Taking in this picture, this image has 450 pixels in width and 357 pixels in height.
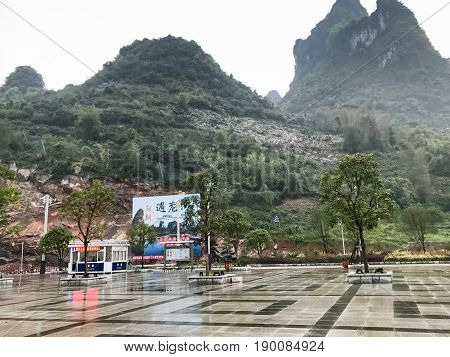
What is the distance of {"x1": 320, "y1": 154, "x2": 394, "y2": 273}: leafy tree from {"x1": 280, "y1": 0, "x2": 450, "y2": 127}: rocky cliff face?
138652 mm

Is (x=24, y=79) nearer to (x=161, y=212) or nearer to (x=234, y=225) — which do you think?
(x=161, y=212)

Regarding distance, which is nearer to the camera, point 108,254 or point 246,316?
point 246,316

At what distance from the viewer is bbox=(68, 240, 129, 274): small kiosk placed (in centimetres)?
3519

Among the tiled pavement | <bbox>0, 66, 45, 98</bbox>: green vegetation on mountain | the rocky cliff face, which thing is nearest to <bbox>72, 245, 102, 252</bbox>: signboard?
the tiled pavement

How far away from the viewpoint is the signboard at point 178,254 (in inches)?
1829

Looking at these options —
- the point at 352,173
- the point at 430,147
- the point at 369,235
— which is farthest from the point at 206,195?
the point at 430,147

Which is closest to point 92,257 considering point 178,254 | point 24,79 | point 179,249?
point 178,254

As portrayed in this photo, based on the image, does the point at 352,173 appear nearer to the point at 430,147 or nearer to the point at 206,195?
the point at 206,195

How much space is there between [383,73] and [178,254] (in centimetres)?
16476

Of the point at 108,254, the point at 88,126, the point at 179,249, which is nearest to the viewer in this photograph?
the point at 108,254

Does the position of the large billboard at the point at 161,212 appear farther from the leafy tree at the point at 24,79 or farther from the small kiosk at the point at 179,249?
the leafy tree at the point at 24,79

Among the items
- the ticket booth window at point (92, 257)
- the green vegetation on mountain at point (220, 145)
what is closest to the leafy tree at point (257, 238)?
the green vegetation on mountain at point (220, 145)

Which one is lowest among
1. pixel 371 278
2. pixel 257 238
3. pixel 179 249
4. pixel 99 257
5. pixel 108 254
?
pixel 371 278

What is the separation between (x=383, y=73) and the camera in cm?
17900
